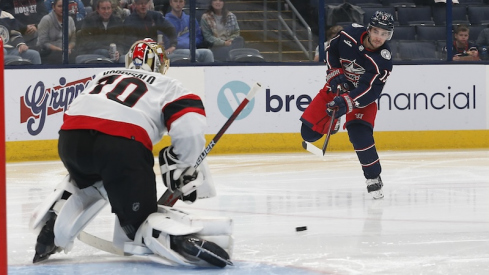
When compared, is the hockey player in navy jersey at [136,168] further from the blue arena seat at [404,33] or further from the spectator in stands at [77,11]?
the blue arena seat at [404,33]

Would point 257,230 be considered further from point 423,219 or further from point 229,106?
point 229,106

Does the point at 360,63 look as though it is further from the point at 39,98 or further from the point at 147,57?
the point at 39,98

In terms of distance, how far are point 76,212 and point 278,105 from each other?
490cm

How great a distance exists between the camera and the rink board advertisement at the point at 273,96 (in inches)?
301

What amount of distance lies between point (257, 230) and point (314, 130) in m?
1.68

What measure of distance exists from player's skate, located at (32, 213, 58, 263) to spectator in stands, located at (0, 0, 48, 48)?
4517 millimetres

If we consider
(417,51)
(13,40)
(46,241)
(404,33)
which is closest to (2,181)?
(46,241)

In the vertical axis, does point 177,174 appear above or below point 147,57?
below

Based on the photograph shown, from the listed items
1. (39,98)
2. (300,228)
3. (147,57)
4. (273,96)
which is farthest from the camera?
(273,96)

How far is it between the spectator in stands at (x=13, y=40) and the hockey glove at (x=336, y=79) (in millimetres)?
3019

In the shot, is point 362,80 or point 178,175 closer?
point 178,175

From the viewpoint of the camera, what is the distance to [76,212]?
138 inches

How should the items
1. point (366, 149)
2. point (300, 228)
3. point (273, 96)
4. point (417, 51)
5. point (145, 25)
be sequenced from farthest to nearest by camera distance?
1. point (417, 51)
2. point (273, 96)
3. point (145, 25)
4. point (366, 149)
5. point (300, 228)

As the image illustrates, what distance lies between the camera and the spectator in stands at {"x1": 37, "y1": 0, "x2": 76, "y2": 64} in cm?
784
